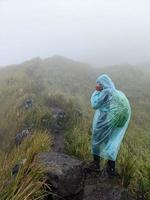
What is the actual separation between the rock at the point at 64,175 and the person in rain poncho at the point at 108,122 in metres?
0.64

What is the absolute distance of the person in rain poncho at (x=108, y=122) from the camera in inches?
400

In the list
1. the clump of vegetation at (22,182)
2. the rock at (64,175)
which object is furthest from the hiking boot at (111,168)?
the clump of vegetation at (22,182)

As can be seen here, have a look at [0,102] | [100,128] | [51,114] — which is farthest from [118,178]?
[0,102]

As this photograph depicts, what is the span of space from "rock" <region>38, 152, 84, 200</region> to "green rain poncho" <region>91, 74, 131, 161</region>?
0.69 m

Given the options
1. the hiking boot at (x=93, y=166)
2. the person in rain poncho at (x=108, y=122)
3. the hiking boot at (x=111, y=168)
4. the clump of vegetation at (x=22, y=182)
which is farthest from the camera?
the hiking boot at (x=93, y=166)

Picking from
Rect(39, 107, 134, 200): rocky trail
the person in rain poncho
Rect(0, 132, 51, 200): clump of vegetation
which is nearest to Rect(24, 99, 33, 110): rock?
the person in rain poncho

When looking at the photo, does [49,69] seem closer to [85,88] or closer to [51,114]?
[85,88]

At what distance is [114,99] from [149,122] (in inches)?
689

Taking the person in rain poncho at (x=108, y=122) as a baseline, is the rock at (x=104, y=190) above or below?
below

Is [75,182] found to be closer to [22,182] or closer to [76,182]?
[76,182]

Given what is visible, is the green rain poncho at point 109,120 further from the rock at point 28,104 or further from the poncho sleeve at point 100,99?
the rock at point 28,104

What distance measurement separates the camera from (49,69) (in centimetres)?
4828

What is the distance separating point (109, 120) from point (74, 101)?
17494 millimetres

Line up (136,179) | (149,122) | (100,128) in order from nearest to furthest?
(136,179), (100,128), (149,122)
